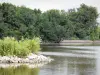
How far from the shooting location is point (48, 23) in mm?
89000

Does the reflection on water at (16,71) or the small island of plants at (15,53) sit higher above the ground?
the small island of plants at (15,53)

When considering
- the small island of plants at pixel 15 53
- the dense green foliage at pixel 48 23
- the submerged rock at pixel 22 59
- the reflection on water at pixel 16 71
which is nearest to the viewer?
the reflection on water at pixel 16 71

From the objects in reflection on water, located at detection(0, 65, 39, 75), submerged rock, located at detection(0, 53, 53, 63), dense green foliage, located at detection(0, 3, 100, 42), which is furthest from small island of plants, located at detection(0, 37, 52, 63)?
dense green foliage, located at detection(0, 3, 100, 42)

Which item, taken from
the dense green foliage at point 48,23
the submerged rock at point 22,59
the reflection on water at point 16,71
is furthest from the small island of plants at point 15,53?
the dense green foliage at point 48,23

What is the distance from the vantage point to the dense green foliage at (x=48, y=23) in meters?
72.4

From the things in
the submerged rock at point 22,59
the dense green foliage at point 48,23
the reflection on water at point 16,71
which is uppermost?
the dense green foliage at point 48,23

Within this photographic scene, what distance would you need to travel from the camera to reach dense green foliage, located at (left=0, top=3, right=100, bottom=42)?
238 feet

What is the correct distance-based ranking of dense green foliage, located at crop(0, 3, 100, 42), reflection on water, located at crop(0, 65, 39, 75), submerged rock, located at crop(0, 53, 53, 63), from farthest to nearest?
1. dense green foliage, located at crop(0, 3, 100, 42)
2. submerged rock, located at crop(0, 53, 53, 63)
3. reflection on water, located at crop(0, 65, 39, 75)

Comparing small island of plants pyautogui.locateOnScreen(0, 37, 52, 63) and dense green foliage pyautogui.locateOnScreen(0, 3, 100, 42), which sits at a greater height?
dense green foliage pyautogui.locateOnScreen(0, 3, 100, 42)

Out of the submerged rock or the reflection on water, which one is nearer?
the reflection on water

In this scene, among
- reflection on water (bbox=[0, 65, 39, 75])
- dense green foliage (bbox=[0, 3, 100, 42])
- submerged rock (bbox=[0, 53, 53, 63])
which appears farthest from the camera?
dense green foliage (bbox=[0, 3, 100, 42])

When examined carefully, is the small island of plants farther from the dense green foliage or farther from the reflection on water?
the dense green foliage

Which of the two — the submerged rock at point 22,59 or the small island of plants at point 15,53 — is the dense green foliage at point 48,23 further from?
the submerged rock at point 22,59

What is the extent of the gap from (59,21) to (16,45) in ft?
208
